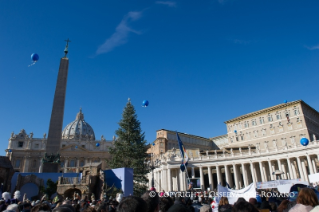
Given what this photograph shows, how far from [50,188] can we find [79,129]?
112m

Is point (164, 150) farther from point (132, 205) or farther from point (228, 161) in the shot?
point (132, 205)

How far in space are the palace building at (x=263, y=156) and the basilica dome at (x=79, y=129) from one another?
84.0m

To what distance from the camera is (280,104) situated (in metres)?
55.5

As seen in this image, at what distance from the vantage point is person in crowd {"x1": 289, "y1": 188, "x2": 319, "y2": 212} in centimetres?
360

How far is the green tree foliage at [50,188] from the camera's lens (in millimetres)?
24406

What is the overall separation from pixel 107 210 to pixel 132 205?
3.46 meters

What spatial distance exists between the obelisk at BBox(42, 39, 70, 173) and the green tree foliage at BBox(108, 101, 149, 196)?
7529 mm

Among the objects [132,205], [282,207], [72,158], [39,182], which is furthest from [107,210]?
[72,158]

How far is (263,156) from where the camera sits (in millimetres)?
48875

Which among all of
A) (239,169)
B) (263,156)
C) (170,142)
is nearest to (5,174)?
(170,142)

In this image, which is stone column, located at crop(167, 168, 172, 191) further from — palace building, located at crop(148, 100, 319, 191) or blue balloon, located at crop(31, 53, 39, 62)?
blue balloon, located at crop(31, 53, 39, 62)

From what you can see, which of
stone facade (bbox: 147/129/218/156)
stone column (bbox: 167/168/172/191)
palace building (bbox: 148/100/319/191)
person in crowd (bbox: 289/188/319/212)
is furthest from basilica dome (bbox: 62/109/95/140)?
person in crowd (bbox: 289/188/319/212)

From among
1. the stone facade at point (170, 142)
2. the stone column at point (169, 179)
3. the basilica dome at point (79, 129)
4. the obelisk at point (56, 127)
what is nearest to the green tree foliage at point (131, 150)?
the obelisk at point (56, 127)

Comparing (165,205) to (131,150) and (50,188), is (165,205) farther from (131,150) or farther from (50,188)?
(131,150)
